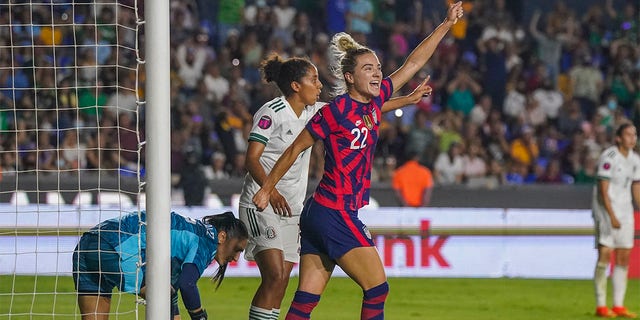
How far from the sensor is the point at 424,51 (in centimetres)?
830

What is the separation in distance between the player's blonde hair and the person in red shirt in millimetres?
9477

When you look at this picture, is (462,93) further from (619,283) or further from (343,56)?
(343,56)

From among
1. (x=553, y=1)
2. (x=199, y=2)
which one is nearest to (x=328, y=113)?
(x=199, y=2)

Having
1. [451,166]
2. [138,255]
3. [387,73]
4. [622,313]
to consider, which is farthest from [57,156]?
[138,255]

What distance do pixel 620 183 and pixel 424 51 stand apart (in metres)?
5.31

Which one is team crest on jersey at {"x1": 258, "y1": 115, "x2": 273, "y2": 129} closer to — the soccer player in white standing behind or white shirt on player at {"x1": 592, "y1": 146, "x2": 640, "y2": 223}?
the soccer player in white standing behind

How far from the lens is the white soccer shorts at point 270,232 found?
8.71m

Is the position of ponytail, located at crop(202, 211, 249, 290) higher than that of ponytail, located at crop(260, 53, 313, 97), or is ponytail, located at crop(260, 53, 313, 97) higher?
ponytail, located at crop(260, 53, 313, 97)

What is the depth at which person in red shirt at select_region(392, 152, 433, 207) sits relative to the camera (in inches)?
694

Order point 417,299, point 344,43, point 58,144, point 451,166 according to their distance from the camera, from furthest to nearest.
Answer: point 451,166 < point 58,144 < point 417,299 < point 344,43

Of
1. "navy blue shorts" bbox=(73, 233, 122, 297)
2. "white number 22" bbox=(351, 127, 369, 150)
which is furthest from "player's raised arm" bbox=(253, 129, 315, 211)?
"navy blue shorts" bbox=(73, 233, 122, 297)

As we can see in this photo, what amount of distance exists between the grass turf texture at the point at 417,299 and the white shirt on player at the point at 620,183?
3.61 ft

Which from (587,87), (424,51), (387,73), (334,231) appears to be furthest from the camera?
(587,87)

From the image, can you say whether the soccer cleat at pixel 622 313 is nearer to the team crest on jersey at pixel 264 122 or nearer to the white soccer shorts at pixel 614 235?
the white soccer shorts at pixel 614 235
